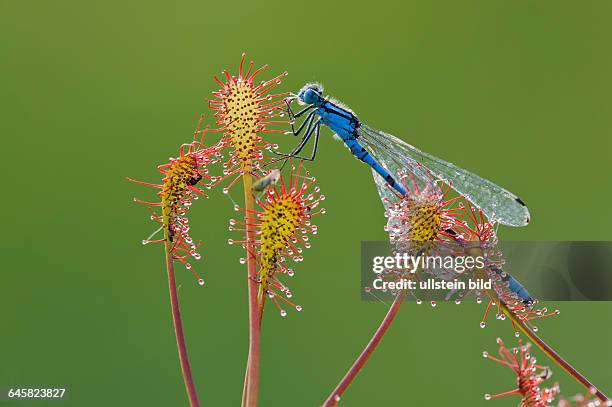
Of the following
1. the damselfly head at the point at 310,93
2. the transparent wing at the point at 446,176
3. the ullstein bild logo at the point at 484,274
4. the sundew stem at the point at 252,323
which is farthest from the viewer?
the damselfly head at the point at 310,93

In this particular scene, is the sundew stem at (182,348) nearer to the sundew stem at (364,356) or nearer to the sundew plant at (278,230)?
the sundew plant at (278,230)

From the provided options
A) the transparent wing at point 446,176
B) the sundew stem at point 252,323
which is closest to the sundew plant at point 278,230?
the sundew stem at point 252,323

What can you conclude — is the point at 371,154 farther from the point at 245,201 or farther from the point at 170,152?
the point at 170,152

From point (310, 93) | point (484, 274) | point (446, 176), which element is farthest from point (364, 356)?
point (310, 93)

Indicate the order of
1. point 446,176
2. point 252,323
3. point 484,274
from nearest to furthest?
point 252,323, point 484,274, point 446,176

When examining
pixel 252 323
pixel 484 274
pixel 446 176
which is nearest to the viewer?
pixel 252 323

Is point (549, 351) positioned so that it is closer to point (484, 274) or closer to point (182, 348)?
point (484, 274)

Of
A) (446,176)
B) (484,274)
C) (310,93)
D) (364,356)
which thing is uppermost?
(310,93)

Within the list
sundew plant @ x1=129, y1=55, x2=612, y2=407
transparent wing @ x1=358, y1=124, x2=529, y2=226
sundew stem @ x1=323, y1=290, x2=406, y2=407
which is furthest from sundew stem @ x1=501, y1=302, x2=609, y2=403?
transparent wing @ x1=358, y1=124, x2=529, y2=226
